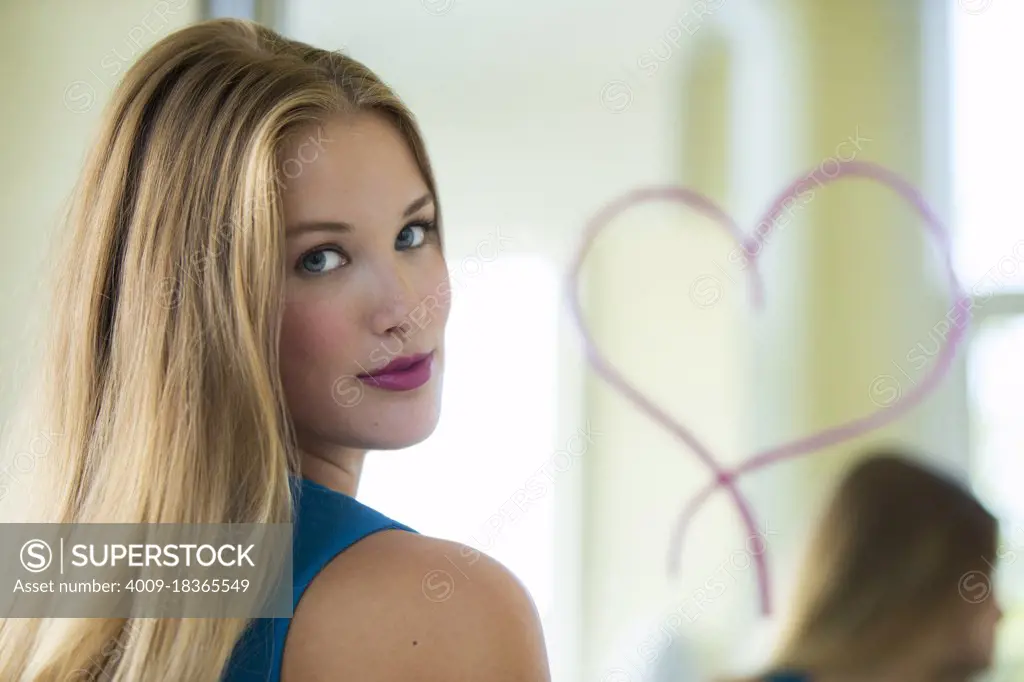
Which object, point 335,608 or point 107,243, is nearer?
point 335,608

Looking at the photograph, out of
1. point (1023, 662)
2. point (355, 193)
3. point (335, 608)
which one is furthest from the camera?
point (1023, 662)

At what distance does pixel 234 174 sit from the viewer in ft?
1.84

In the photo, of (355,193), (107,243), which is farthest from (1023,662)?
(107,243)

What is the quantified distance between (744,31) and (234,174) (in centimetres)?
49

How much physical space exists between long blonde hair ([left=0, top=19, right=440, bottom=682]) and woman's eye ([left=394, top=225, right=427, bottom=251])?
0.04 m

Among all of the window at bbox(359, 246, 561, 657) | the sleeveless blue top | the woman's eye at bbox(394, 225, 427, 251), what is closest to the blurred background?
the window at bbox(359, 246, 561, 657)

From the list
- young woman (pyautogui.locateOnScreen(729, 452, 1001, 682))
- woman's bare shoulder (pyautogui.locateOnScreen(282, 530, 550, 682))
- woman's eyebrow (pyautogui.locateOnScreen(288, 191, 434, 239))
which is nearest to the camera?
woman's bare shoulder (pyautogui.locateOnScreen(282, 530, 550, 682))

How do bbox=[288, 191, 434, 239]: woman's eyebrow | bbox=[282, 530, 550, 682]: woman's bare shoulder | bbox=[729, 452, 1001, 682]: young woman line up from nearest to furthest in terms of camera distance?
1. bbox=[282, 530, 550, 682]: woman's bare shoulder
2. bbox=[288, 191, 434, 239]: woman's eyebrow
3. bbox=[729, 452, 1001, 682]: young woman

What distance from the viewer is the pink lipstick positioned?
62 centimetres

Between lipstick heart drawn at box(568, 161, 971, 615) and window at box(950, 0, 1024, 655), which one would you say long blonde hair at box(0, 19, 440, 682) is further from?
window at box(950, 0, 1024, 655)

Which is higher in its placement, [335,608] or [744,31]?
[744,31]

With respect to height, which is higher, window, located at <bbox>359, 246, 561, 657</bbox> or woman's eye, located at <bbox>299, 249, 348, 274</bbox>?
woman's eye, located at <bbox>299, 249, 348, 274</bbox>

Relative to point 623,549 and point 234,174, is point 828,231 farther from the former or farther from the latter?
point 234,174

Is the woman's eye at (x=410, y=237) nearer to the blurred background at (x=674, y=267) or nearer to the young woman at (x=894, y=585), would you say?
the blurred background at (x=674, y=267)
